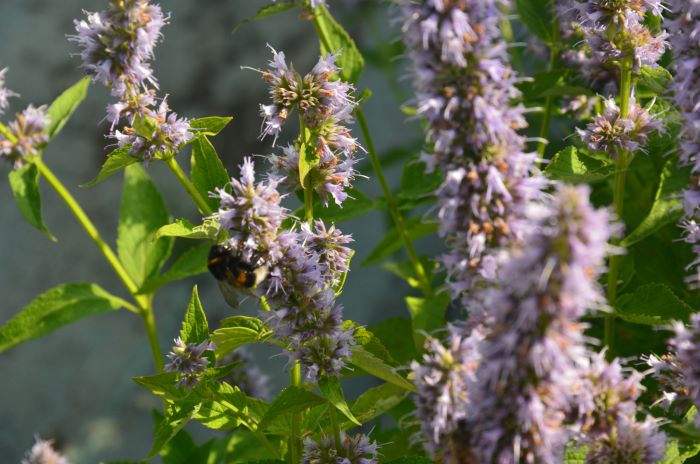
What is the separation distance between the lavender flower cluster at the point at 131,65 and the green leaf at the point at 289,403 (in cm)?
77

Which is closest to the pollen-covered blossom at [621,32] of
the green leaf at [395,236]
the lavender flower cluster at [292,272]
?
the lavender flower cluster at [292,272]

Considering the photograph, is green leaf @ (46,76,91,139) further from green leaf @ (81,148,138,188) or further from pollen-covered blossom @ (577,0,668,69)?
pollen-covered blossom @ (577,0,668,69)

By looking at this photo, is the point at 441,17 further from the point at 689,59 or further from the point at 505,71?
the point at 689,59

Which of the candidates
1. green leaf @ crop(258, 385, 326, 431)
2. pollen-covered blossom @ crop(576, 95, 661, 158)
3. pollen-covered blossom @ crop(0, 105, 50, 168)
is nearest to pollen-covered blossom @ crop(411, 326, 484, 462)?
green leaf @ crop(258, 385, 326, 431)

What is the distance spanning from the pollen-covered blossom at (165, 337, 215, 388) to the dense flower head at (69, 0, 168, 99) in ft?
2.31

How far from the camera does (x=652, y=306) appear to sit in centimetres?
251

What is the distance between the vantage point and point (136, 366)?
4.41 metres

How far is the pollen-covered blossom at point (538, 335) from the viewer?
4.51 feet

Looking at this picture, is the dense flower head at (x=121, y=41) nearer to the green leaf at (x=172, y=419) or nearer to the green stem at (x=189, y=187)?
the green stem at (x=189, y=187)

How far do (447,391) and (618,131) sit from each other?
1.11 m

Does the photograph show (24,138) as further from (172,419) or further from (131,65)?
(172,419)

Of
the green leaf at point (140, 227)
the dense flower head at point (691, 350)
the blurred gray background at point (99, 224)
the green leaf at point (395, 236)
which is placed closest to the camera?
the dense flower head at point (691, 350)

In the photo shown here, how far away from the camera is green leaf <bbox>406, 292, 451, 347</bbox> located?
116 inches

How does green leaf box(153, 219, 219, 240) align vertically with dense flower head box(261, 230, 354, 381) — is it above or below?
above
